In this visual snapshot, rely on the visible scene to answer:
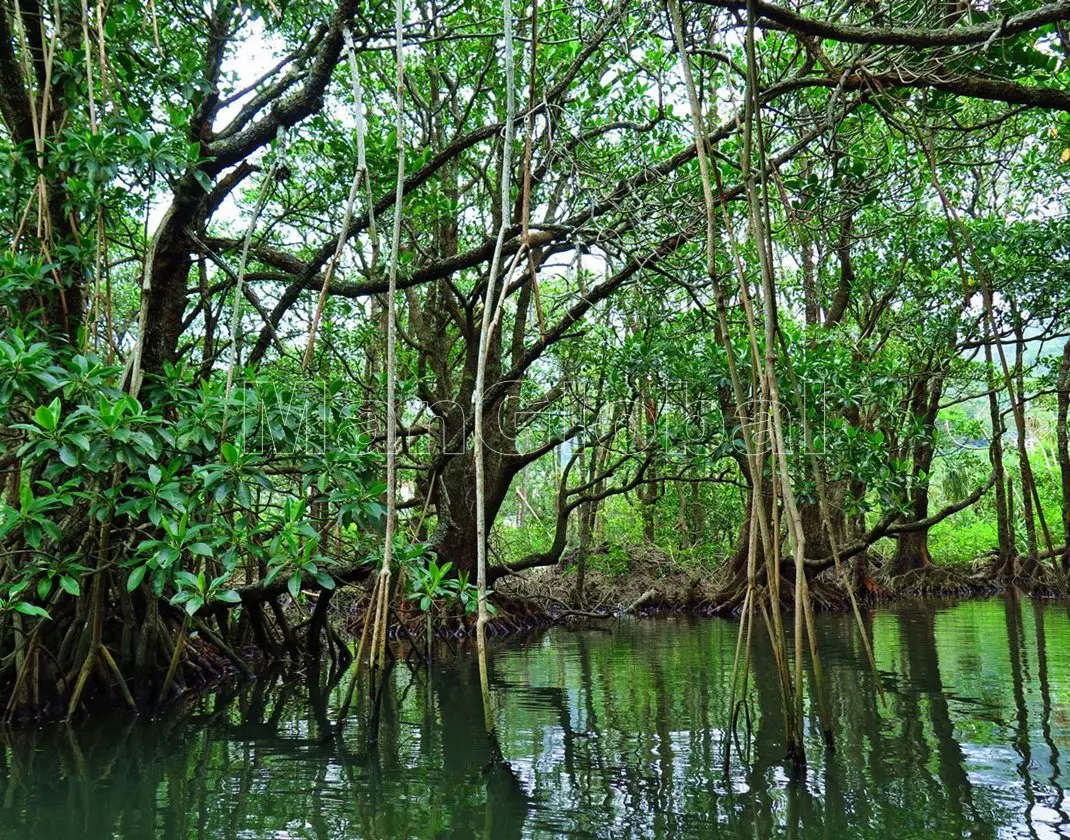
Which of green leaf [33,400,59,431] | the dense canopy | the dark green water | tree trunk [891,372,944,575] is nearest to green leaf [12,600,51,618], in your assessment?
the dense canopy

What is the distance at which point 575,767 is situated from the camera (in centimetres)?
360

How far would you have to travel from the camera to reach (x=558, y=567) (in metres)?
12.6

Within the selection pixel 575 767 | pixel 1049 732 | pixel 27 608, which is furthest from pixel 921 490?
pixel 27 608

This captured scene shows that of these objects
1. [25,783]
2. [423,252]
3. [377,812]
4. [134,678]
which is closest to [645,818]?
[377,812]

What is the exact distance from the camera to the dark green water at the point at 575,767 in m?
2.89

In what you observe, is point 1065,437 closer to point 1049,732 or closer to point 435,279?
point 1049,732

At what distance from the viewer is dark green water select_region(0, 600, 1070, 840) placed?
2.89 meters

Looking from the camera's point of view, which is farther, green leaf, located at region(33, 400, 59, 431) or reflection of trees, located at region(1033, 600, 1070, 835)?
green leaf, located at region(33, 400, 59, 431)

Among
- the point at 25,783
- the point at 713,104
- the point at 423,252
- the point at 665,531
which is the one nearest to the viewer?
the point at 25,783

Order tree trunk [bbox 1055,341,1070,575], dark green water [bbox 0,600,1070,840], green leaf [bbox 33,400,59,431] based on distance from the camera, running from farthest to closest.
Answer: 1. tree trunk [bbox 1055,341,1070,575]
2. green leaf [bbox 33,400,59,431]
3. dark green water [bbox 0,600,1070,840]

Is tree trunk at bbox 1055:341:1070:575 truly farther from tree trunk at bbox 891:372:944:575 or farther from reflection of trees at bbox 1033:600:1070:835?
reflection of trees at bbox 1033:600:1070:835

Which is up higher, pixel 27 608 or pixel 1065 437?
pixel 1065 437

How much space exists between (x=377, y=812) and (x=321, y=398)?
2.15 metres

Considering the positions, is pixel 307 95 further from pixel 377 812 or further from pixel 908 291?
pixel 908 291
